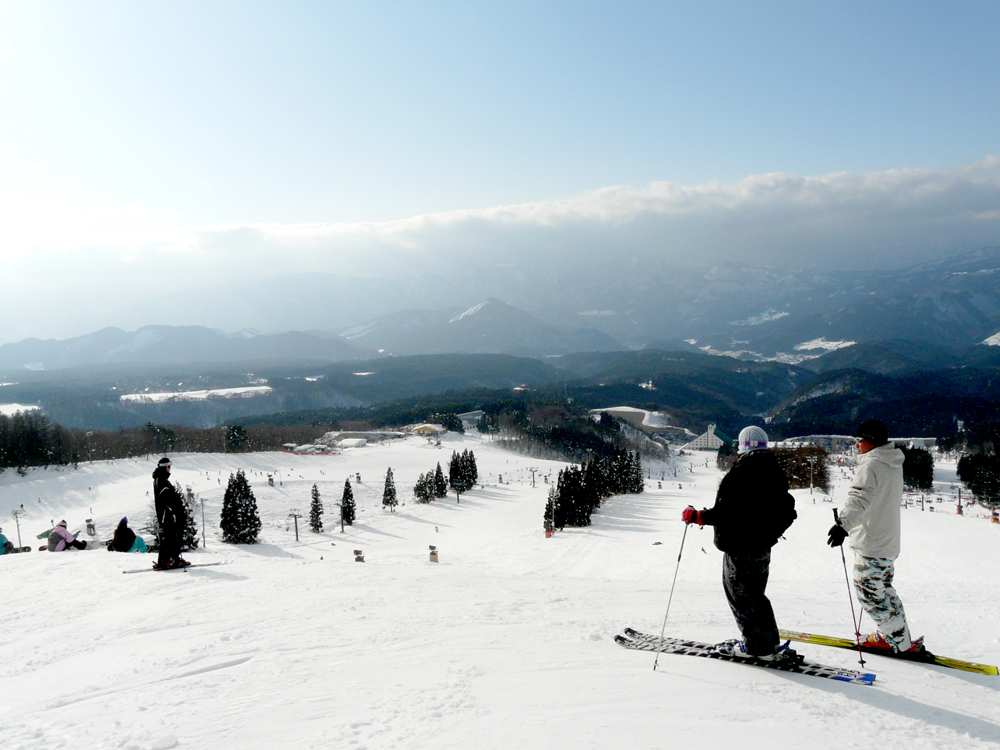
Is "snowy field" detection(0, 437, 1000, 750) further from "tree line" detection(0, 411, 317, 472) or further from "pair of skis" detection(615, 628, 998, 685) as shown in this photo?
"tree line" detection(0, 411, 317, 472)

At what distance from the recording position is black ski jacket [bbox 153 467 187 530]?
406 inches

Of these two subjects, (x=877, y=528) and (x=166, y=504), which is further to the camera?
(x=166, y=504)

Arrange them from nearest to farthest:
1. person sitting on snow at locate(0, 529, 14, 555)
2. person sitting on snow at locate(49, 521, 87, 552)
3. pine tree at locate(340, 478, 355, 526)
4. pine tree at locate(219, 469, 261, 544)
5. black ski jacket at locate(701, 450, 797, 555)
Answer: black ski jacket at locate(701, 450, 797, 555) < person sitting on snow at locate(49, 521, 87, 552) < person sitting on snow at locate(0, 529, 14, 555) < pine tree at locate(219, 469, 261, 544) < pine tree at locate(340, 478, 355, 526)

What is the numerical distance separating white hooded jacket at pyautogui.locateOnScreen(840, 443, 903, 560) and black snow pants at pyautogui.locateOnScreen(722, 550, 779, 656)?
1.10 meters

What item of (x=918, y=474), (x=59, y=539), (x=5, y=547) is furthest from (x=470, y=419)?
(x=59, y=539)

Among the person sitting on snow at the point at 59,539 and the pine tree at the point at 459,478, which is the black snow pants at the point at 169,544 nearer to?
the person sitting on snow at the point at 59,539

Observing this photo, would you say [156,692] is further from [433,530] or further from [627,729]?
[433,530]

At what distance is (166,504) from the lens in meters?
10.4

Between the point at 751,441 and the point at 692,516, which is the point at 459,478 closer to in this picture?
the point at 692,516

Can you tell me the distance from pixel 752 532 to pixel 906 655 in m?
2.19

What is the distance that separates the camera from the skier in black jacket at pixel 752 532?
4832 mm

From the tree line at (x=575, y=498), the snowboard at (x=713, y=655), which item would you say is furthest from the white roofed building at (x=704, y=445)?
the snowboard at (x=713, y=655)

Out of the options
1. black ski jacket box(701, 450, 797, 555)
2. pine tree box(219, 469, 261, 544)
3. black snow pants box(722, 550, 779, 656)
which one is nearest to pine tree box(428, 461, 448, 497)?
pine tree box(219, 469, 261, 544)

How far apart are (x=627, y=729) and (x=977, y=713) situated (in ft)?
8.98
